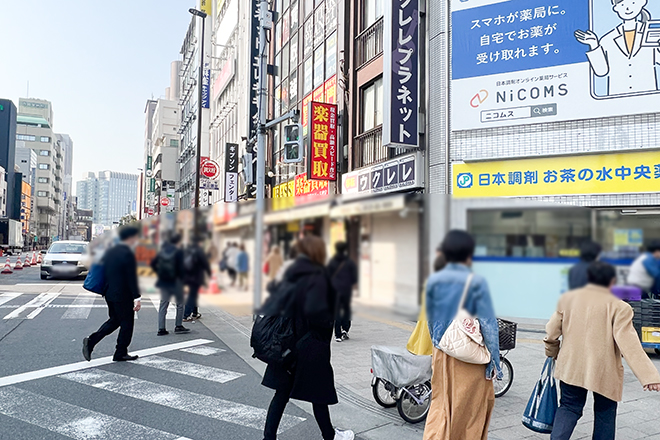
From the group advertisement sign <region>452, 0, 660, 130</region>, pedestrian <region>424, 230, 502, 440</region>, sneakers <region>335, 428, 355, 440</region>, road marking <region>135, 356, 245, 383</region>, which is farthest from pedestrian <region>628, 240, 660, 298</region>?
advertisement sign <region>452, 0, 660, 130</region>

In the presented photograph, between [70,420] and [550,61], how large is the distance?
10885 millimetres

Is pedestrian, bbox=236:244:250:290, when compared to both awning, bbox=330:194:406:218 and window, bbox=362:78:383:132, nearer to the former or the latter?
awning, bbox=330:194:406:218

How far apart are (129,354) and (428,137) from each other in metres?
Answer: 8.72

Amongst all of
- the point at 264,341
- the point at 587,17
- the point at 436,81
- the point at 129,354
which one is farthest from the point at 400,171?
the point at 264,341

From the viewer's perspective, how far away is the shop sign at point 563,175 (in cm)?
1016

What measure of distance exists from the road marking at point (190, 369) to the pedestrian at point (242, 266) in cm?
589

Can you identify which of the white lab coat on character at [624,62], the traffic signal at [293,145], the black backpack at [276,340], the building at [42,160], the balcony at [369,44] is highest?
the building at [42,160]

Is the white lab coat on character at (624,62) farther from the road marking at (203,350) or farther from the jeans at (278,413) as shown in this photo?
the jeans at (278,413)

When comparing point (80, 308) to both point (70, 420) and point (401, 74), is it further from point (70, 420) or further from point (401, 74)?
point (401, 74)

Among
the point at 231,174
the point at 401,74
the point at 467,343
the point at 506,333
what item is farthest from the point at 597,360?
the point at 231,174

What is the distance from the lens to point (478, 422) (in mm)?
3910

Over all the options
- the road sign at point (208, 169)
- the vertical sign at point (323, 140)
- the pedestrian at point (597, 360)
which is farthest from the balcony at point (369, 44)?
the pedestrian at point (597, 360)

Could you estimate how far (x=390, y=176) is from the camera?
14.3m

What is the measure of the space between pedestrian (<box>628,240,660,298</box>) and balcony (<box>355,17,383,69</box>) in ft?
49.2
